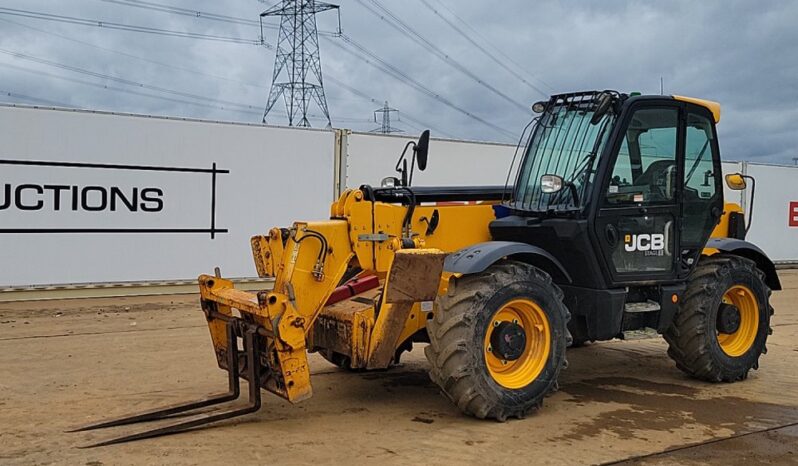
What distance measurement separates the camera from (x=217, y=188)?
40.7 ft

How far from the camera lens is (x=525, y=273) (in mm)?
5520

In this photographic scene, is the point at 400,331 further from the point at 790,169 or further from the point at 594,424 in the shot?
the point at 790,169

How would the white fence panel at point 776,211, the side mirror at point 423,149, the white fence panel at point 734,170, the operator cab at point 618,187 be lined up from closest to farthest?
the side mirror at point 423,149
the operator cab at point 618,187
the white fence panel at point 734,170
the white fence panel at point 776,211

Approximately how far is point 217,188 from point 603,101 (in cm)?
774

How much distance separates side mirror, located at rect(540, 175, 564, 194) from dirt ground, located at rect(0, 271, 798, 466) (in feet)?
5.46

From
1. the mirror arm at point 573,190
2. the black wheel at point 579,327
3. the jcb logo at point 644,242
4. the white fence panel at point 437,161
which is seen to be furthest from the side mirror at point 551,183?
the white fence panel at point 437,161

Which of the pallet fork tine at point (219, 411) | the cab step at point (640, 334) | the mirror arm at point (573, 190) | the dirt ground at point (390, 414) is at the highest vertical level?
the mirror arm at point (573, 190)

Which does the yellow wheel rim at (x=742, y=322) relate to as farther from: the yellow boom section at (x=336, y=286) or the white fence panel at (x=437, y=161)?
the white fence panel at (x=437, y=161)

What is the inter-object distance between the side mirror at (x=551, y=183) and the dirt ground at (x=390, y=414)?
1.66m

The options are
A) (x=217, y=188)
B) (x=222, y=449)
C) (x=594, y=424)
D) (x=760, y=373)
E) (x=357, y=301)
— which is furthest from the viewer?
(x=217, y=188)

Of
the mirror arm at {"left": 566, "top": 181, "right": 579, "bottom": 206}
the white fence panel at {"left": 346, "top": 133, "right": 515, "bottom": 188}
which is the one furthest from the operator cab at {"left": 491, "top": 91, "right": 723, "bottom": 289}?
the white fence panel at {"left": 346, "top": 133, "right": 515, "bottom": 188}

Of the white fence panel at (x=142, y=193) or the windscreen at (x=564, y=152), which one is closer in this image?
the windscreen at (x=564, y=152)

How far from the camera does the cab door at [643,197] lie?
607cm

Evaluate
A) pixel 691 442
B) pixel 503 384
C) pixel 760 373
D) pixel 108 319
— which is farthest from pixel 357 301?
pixel 108 319
